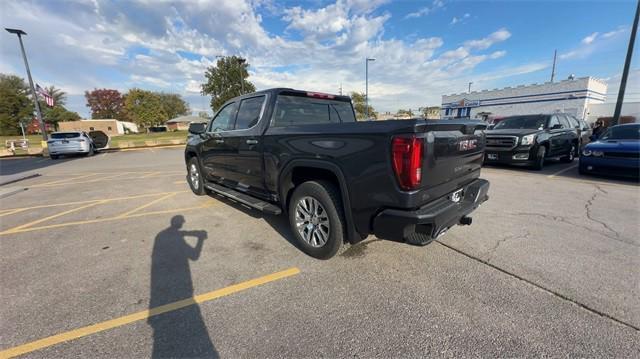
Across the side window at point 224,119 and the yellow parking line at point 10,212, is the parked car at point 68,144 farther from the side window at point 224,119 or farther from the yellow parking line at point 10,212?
the side window at point 224,119

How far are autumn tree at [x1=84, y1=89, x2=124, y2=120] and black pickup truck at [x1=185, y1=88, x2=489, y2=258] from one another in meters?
111

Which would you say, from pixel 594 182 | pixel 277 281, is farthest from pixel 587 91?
pixel 277 281

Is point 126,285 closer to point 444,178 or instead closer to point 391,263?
point 391,263

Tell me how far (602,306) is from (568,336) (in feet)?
2.07

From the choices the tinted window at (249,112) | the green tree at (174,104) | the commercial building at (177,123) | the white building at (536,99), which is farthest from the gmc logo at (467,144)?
the green tree at (174,104)

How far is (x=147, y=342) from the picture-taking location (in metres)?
2.06

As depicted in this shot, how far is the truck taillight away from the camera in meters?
2.26

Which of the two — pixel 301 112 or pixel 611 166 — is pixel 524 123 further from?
pixel 301 112

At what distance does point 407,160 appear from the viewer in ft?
7.45

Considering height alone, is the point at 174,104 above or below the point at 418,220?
above

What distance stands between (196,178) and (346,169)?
182 inches

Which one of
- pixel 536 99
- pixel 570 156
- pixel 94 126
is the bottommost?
pixel 570 156

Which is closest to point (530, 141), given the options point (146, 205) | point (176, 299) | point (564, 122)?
point (564, 122)

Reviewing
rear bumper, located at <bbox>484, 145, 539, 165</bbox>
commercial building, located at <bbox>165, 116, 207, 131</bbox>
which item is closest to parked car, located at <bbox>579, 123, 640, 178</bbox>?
rear bumper, located at <bbox>484, 145, 539, 165</bbox>
